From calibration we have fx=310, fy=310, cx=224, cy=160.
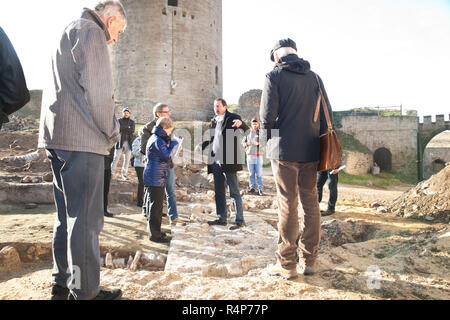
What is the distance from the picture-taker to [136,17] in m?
22.8

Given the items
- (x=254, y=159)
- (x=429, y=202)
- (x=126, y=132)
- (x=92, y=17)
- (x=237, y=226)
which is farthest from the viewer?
(x=254, y=159)

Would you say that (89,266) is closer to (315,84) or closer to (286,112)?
(286,112)

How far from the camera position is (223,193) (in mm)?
4594

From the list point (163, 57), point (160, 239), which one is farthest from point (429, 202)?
point (163, 57)

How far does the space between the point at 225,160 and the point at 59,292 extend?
2.83 metres

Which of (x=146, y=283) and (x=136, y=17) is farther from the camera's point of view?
(x=136, y=17)

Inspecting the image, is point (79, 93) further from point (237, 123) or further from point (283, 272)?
point (237, 123)

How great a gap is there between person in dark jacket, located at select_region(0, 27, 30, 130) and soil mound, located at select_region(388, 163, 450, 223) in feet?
16.9

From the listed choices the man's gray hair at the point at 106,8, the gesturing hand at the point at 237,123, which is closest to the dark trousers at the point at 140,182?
the gesturing hand at the point at 237,123

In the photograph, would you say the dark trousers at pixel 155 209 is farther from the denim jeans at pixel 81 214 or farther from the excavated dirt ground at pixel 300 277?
the denim jeans at pixel 81 214

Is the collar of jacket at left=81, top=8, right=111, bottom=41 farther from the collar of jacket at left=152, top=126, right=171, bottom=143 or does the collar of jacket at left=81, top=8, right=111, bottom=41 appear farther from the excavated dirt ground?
the collar of jacket at left=152, top=126, right=171, bottom=143

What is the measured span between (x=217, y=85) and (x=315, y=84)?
23.6 meters

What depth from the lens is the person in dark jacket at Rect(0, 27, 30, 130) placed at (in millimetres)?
1839

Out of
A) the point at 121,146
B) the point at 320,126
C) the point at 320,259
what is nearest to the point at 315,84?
the point at 320,126
